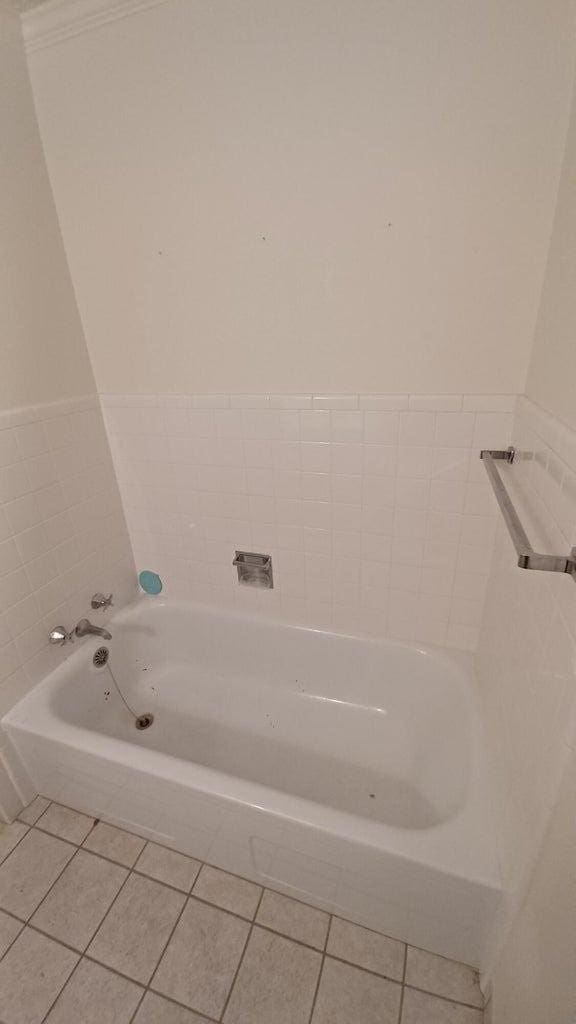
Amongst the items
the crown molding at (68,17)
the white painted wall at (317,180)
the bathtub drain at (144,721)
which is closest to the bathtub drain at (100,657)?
the bathtub drain at (144,721)

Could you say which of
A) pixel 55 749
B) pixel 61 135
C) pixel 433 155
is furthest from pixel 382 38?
pixel 55 749

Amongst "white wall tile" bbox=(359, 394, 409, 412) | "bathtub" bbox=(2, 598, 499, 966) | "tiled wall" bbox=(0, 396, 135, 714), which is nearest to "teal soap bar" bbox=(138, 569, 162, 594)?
"bathtub" bbox=(2, 598, 499, 966)

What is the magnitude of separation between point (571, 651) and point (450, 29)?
127 cm

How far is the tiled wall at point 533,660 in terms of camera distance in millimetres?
652

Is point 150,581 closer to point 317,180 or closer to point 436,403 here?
point 436,403

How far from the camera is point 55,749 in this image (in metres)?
1.18

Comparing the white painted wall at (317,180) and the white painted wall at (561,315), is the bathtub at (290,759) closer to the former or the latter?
the white painted wall at (561,315)

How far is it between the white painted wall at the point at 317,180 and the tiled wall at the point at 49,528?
443mm

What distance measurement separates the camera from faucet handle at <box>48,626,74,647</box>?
4.30 ft

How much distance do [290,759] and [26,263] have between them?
1.78 meters

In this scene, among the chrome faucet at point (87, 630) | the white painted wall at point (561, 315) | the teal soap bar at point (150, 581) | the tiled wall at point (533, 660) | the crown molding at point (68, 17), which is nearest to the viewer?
the tiled wall at point (533, 660)

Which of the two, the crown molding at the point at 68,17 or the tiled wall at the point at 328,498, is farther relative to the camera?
the tiled wall at the point at 328,498

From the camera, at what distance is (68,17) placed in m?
1.05

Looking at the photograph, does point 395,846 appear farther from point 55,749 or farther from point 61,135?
point 61,135
